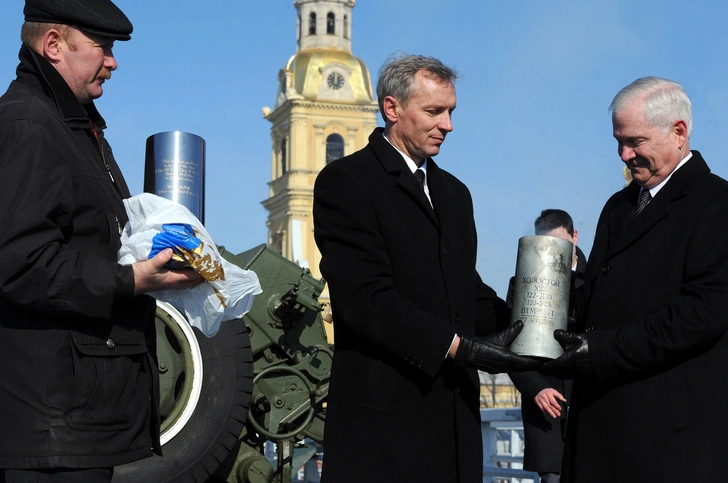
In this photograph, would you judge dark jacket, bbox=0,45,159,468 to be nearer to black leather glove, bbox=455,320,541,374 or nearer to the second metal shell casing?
black leather glove, bbox=455,320,541,374

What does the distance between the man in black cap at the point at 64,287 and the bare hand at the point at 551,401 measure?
3301 mm

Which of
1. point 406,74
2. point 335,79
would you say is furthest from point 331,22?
point 406,74

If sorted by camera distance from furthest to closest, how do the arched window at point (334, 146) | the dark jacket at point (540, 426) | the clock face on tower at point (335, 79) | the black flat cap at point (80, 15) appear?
the clock face on tower at point (335, 79), the arched window at point (334, 146), the dark jacket at point (540, 426), the black flat cap at point (80, 15)

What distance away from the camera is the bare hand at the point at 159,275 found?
9.69 ft

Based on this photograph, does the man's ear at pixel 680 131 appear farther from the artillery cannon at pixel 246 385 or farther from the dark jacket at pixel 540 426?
the artillery cannon at pixel 246 385

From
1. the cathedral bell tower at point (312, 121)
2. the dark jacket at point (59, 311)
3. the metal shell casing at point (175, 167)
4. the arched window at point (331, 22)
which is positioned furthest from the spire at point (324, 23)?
the dark jacket at point (59, 311)

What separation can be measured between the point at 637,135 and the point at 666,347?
69 centimetres

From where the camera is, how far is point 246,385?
620cm

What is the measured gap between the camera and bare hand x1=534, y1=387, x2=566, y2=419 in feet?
19.9

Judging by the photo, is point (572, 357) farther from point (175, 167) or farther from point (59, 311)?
point (175, 167)

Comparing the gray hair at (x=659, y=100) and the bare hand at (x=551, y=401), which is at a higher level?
the gray hair at (x=659, y=100)

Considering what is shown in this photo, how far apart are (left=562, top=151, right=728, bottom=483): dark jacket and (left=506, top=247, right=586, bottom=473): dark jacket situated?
95.2 inches

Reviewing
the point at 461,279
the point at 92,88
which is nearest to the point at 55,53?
the point at 92,88

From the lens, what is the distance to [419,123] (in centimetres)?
384
